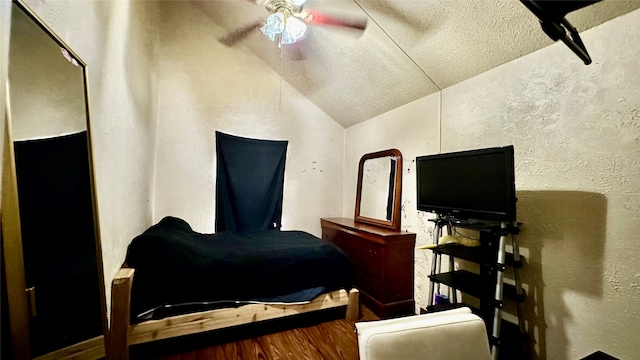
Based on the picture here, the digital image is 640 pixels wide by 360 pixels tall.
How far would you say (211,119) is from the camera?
10.7 ft

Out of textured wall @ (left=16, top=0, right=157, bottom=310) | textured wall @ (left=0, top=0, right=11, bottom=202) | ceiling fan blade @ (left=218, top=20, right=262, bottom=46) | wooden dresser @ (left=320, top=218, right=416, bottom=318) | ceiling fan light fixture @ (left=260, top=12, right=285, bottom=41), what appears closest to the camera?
textured wall @ (left=0, top=0, right=11, bottom=202)

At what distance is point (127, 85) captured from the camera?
1865 millimetres

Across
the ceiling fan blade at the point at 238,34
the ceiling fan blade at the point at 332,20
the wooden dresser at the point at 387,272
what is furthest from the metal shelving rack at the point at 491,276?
the ceiling fan blade at the point at 238,34

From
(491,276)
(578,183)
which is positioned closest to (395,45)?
(578,183)

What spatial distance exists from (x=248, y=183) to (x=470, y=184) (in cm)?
247

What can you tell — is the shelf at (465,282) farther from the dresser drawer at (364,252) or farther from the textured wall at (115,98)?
the textured wall at (115,98)

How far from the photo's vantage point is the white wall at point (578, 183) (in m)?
1.25

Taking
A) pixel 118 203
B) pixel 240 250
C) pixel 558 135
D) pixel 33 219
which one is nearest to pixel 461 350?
pixel 558 135

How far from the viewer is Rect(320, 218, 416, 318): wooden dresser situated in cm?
235

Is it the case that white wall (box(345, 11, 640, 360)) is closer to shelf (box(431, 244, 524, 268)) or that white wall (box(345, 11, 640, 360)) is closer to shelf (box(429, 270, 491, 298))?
shelf (box(431, 244, 524, 268))

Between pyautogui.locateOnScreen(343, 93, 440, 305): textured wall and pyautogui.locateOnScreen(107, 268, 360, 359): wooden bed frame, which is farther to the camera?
pyautogui.locateOnScreen(343, 93, 440, 305): textured wall

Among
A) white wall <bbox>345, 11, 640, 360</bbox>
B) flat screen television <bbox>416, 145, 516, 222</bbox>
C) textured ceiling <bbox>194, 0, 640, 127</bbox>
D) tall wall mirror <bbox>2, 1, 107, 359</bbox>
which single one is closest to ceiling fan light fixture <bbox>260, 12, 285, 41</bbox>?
textured ceiling <bbox>194, 0, 640, 127</bbox>

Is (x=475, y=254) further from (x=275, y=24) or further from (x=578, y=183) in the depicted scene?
(x=275, y=24)

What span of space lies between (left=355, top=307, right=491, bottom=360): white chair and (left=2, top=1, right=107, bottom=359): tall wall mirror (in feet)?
3.43
